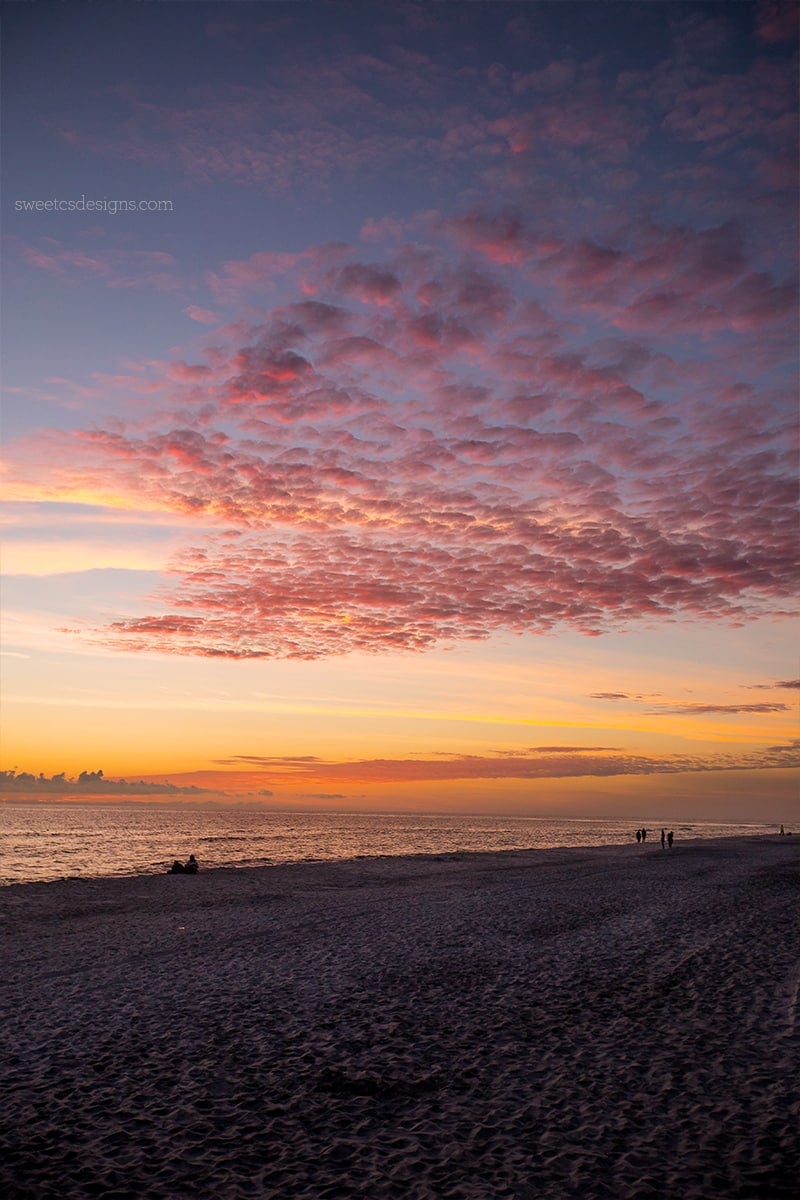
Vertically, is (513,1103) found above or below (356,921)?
above

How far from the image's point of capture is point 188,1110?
36.7ft

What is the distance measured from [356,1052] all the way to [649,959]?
12.0m

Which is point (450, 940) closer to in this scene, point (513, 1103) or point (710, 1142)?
point (513, 1103)

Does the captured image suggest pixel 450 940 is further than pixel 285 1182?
Yes

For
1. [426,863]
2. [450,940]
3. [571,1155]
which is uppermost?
[571,1155]

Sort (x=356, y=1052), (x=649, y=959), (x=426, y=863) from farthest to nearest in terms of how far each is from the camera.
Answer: (x=426, y=863), (x=649, y=959), (x=356, y=1052)

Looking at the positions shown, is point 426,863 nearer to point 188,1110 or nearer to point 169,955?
point 169,955

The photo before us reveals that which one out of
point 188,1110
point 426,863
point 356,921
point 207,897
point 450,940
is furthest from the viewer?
point 426,863

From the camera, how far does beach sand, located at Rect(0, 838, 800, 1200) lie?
9.23m

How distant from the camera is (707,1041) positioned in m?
14.2

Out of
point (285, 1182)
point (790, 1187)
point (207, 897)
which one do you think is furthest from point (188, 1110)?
point (207, 897)

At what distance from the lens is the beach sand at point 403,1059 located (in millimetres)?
9234

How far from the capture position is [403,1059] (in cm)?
1342

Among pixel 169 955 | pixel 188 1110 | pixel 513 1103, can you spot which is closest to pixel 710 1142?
pixel 513 1103
